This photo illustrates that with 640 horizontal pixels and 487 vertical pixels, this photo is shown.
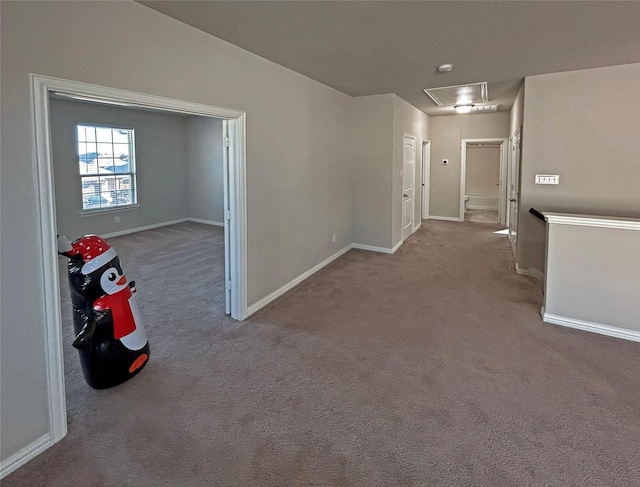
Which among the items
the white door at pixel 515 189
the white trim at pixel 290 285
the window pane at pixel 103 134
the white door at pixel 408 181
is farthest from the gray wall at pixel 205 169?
the white door at pixel 515 189

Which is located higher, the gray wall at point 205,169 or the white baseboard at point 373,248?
the gray wall at point 205,169

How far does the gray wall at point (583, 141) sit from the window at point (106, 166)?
7074 mm

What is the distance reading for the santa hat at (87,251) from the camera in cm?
242

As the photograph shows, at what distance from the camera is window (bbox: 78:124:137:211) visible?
7.10 metres

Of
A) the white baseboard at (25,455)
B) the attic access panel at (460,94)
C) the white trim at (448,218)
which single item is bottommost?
the white baseboard at (25,455)

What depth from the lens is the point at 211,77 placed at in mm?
3141

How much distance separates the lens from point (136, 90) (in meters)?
2.52

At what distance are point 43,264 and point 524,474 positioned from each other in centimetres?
264

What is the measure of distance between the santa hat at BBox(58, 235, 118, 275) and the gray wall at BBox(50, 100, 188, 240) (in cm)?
468

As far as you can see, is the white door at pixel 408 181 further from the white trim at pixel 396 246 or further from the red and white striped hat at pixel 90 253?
the red and white striped hat at pixel 90 253

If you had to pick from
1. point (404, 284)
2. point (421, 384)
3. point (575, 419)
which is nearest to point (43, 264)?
point (421, 384)

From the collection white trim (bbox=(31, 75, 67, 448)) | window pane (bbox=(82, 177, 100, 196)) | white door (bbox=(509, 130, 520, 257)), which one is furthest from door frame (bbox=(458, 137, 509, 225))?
white trim (bbox=(31, 75, 67, 448))

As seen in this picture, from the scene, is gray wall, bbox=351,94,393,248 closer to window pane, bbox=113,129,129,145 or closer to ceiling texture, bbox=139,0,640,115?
ceiling texture, bbox=139,0,640,115

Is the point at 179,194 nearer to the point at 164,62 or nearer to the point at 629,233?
the point at 164,62
